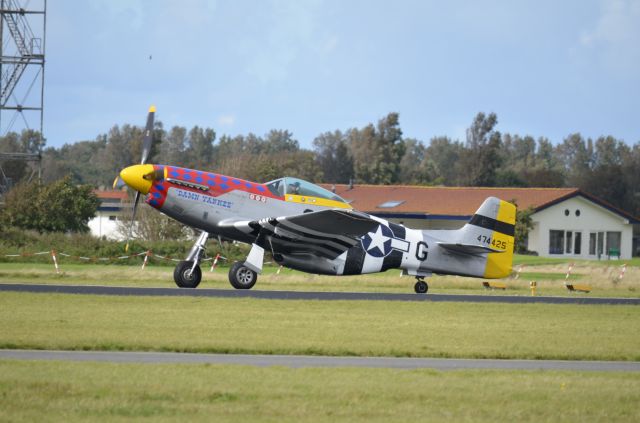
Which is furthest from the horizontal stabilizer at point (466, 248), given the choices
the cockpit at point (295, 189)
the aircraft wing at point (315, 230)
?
the cockpit at point (295, 189)

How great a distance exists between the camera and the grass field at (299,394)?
29.2 feet

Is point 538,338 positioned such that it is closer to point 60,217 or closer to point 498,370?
point 498,370

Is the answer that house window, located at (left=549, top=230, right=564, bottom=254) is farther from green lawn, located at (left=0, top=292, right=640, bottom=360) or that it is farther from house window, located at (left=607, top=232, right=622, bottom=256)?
green lawn, located at (left=0, top=292, right=640, bottom=360)

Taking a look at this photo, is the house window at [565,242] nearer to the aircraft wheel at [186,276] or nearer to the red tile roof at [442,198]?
the red tile roof at [442,198]

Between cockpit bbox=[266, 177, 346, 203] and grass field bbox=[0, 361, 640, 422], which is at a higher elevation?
cockpit bbox=[266, 177, 346, 203]

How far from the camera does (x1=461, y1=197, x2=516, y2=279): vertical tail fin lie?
25.5 metres

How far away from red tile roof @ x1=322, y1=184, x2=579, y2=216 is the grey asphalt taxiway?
137 ft

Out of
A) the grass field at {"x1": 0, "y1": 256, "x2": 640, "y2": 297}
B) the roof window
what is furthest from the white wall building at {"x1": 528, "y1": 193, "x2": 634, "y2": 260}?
the grass field at {"x1": 0, "y1": 256, "x2": 640, "y2": 297}

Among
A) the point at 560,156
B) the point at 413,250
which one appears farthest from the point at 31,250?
the point at 560,156

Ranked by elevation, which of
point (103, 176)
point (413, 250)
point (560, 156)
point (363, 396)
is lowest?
point (363, 396)

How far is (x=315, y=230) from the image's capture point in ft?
73.2

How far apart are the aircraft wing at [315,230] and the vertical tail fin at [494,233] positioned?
3511 millimetres

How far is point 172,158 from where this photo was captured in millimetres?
117688

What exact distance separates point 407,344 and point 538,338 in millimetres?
2583
